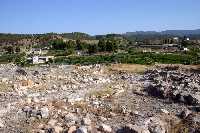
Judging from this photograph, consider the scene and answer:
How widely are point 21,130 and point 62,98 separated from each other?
15.0 ft

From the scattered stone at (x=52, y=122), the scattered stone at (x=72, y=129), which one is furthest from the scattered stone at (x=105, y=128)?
the scattered stone at (x=52, y=122)

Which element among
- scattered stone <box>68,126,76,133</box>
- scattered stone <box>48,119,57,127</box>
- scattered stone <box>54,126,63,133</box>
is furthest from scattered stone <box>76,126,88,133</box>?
scattered stone <box>48,119,57,127</box>

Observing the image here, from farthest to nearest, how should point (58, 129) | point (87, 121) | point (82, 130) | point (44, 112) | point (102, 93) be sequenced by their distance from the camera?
point (102, 93) → point (44, 112) → point (87, 121) → point (58, 129) → point (82, 130)

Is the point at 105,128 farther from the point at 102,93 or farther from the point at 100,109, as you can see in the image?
the point at 102,93

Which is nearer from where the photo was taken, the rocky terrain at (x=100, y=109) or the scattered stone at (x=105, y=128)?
the scattered stone at (x=105, y=128)

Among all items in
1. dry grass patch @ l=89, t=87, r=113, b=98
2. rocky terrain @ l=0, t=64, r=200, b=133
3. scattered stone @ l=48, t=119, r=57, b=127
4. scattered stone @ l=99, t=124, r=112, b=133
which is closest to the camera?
scattered stone @ l=99, t=124, r=112, b=133

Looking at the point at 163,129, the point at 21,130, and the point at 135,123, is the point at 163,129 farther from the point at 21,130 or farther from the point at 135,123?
the point at 21,130

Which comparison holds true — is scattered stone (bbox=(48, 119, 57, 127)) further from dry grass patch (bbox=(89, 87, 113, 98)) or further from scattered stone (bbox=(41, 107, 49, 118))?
dry grass patch (bbox=(89, 87, 113, 98))

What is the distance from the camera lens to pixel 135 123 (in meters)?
12.5

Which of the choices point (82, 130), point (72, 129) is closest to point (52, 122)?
point (72, 129)

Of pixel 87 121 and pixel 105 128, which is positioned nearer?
pixel 105 128

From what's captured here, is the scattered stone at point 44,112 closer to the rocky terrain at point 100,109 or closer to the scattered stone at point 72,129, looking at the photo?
the rocky terrain at point 100,109

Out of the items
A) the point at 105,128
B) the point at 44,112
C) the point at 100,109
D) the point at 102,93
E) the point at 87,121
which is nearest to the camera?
the point at 105,128

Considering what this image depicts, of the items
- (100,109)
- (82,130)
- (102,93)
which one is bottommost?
(102,93)
